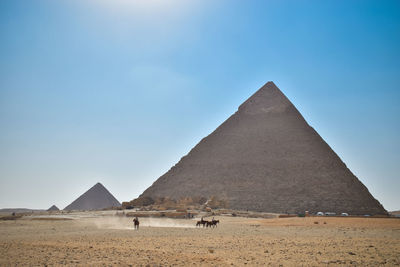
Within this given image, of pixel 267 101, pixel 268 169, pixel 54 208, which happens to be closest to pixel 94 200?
pixel 54 208

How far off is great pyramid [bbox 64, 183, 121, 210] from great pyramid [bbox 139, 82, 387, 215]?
24.7 metres

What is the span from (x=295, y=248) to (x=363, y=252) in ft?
4.52

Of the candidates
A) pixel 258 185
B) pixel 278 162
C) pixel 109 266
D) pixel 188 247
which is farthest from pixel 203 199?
pixel 109 266

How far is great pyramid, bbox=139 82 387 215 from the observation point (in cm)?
3766

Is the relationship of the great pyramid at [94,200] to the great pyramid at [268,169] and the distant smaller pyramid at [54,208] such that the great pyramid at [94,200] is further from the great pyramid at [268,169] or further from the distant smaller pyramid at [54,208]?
the great pyramid at [268,169]

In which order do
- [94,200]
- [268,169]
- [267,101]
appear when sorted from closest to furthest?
[268,169], [267,101], [94,200]

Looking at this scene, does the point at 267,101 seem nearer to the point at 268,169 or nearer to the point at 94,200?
the point at 268,169

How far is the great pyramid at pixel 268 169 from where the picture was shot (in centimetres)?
3766

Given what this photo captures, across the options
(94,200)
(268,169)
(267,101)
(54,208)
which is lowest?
(54,208)

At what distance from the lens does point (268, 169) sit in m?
42.9

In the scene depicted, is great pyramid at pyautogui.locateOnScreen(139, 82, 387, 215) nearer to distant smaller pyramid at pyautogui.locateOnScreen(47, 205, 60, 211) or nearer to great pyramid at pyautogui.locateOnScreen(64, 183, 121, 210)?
great pyramid at pyautogui.locateOnScreen(64, 183, 121, 210)

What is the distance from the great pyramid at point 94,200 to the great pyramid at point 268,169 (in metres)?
24.7

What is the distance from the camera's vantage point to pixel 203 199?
3925 cm

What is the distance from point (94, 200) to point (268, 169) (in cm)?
4036
